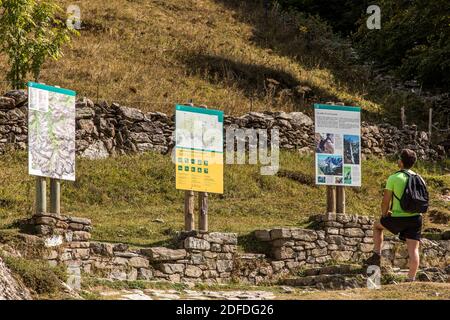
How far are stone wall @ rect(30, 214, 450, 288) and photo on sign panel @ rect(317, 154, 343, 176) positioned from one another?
0.98 m

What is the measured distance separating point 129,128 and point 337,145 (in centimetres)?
767

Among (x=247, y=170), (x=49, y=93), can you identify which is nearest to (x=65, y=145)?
(x=49, y=93)

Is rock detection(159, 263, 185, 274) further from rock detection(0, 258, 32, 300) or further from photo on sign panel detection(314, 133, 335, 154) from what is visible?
photo on sign panel detection(314, 133, 335, 154)

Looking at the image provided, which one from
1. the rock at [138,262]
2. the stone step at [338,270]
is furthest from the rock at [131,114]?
the rock at [138,262]

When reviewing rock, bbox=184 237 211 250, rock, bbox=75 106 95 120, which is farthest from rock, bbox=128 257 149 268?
rock, bbox=75 106 95 120

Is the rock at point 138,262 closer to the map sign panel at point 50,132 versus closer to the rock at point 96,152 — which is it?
the map sign panel at point 50,132

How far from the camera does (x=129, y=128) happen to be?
2827cm

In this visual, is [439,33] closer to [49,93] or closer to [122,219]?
[122,219]

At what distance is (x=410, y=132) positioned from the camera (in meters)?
32.5

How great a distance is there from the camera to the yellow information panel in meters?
20.0

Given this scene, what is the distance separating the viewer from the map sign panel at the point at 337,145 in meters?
21.9

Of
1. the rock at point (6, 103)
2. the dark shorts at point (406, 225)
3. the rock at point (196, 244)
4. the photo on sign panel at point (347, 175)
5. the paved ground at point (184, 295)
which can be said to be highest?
the rock at point (6, 103)

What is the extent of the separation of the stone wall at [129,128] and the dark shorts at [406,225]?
12.2 metres
